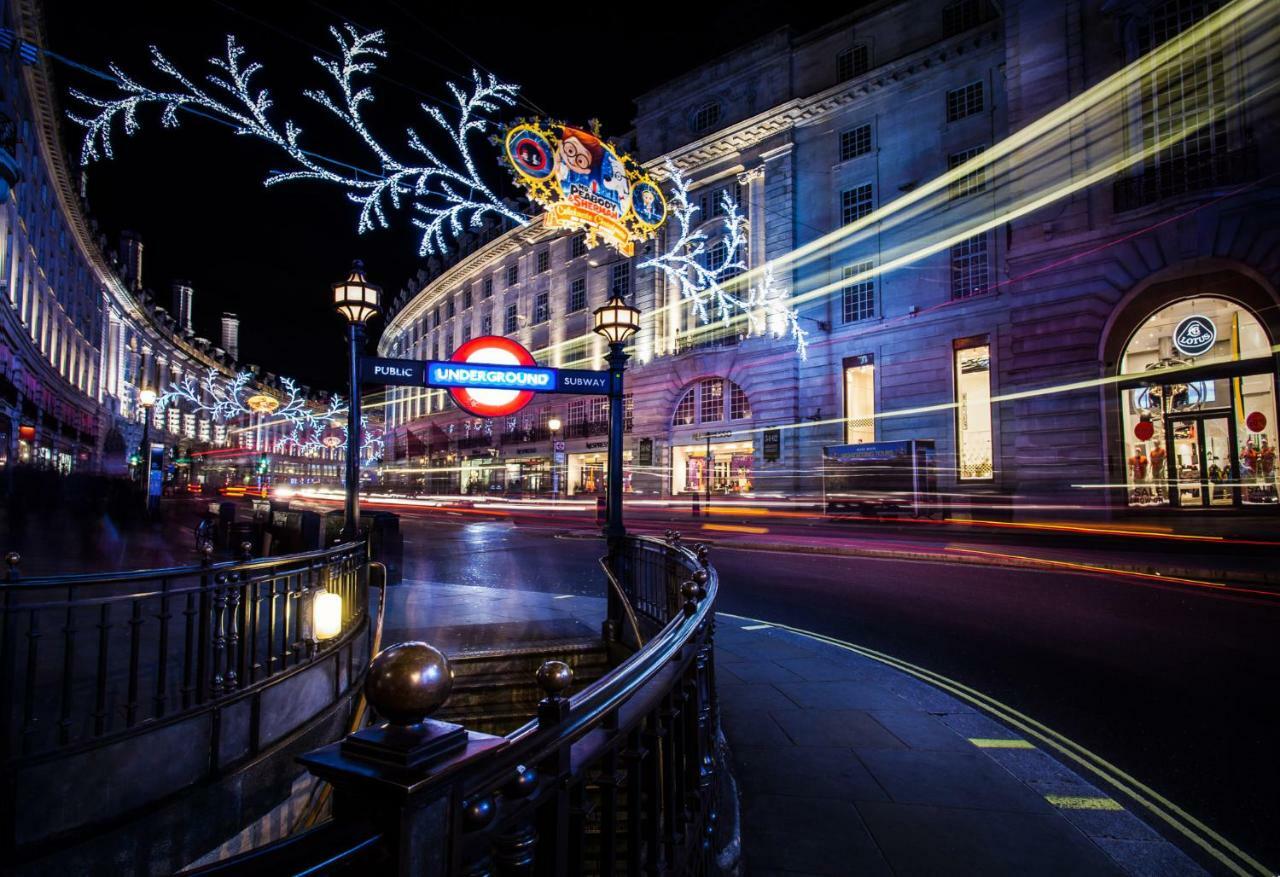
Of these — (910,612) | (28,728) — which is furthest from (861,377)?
(28,728)

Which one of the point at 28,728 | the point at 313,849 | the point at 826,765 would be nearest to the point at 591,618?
the point at 826,765

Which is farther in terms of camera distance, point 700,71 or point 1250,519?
point 700,71

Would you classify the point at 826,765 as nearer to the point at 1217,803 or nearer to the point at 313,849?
the point at 1217,803

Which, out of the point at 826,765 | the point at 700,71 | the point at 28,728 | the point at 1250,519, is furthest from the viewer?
the point at 700,71

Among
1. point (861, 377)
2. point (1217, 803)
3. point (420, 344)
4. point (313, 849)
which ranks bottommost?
point (1217, 803)

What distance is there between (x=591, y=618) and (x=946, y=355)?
2265cm

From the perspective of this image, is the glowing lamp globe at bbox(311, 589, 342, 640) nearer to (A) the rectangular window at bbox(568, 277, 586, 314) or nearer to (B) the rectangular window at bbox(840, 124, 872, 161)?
(B) the rectangular window at bbox(840, 124, 872, 161)

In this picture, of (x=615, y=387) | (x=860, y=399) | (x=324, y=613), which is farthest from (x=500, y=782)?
(x=860, y=399)

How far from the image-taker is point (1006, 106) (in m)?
25.7

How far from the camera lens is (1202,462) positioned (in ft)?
65.8

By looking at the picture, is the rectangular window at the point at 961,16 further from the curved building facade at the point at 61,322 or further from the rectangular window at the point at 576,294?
the curved building facade at the point at 61,322

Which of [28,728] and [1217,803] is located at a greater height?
[28,728]

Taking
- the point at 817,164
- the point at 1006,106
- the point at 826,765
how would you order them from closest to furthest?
the point at 826,765, the point at 1006,106, the point at 817,164

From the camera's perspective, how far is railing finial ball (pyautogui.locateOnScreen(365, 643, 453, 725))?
116cm
